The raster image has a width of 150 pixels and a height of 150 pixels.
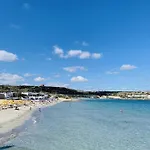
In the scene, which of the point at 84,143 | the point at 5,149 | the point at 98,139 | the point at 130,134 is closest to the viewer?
the point at 5,149

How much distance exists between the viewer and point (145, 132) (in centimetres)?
4419

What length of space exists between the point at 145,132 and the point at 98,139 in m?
10.3

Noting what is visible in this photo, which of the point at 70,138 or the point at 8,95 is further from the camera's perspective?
the point at 8,95

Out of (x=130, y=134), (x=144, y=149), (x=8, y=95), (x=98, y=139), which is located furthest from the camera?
(x=8, y=95)

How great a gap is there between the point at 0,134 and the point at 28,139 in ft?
13.7

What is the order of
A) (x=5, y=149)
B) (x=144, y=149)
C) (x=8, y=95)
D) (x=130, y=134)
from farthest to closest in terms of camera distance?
(x=8, y=95) < (x=130, y=134) < (x=144, y=149) < (x=5, y=149)

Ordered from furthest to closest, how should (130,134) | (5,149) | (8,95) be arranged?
(8,95)
(130,134)
(5,149)

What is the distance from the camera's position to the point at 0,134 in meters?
37.8

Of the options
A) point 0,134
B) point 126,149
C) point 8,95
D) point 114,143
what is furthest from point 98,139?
point 8,95

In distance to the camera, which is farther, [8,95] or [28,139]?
[8,95]

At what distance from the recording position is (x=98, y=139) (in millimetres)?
37031

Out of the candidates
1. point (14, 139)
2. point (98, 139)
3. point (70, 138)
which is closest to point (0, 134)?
point (14, 139)

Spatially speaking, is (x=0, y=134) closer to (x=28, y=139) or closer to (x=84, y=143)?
(x=28, y=139)

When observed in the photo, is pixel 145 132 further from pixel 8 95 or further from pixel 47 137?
pixel 8 95
